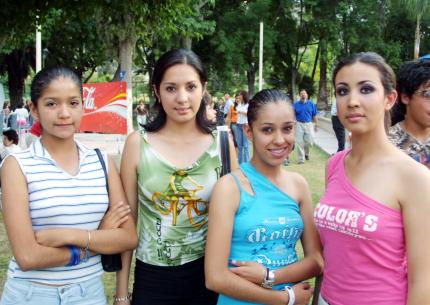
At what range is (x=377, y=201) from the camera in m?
1.79

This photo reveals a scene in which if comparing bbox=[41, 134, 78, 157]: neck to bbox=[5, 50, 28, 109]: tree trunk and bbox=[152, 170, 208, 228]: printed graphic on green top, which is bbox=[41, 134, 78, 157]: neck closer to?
bbox=[152, 170, 208, 228]: printed graphic on green top

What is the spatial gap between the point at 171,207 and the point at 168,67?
2.25ft

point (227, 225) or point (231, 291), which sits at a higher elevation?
point (227, 225)

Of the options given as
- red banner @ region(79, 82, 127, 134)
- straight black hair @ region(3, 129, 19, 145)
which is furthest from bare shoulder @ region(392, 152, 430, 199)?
red banner @ region(79, 82, 127, 134)

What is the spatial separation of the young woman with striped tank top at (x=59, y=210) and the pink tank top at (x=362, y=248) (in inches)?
37.7

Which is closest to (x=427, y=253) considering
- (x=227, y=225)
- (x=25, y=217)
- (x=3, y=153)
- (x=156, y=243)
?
(x=227, y=225)

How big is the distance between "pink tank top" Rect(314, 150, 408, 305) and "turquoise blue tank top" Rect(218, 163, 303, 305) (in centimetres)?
19

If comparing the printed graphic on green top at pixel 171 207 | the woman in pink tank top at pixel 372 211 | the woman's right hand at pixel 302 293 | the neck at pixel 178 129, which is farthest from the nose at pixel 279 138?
the woman's right hand at pixel 302 293

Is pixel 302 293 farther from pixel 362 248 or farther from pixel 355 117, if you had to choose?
pixel 355 117

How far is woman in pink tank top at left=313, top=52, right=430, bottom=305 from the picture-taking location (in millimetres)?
1728

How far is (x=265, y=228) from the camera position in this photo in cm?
209

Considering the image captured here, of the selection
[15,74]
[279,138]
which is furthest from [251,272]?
[15,74]

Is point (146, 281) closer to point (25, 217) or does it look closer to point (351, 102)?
point (25, 217)

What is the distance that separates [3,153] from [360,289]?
23.9ft
